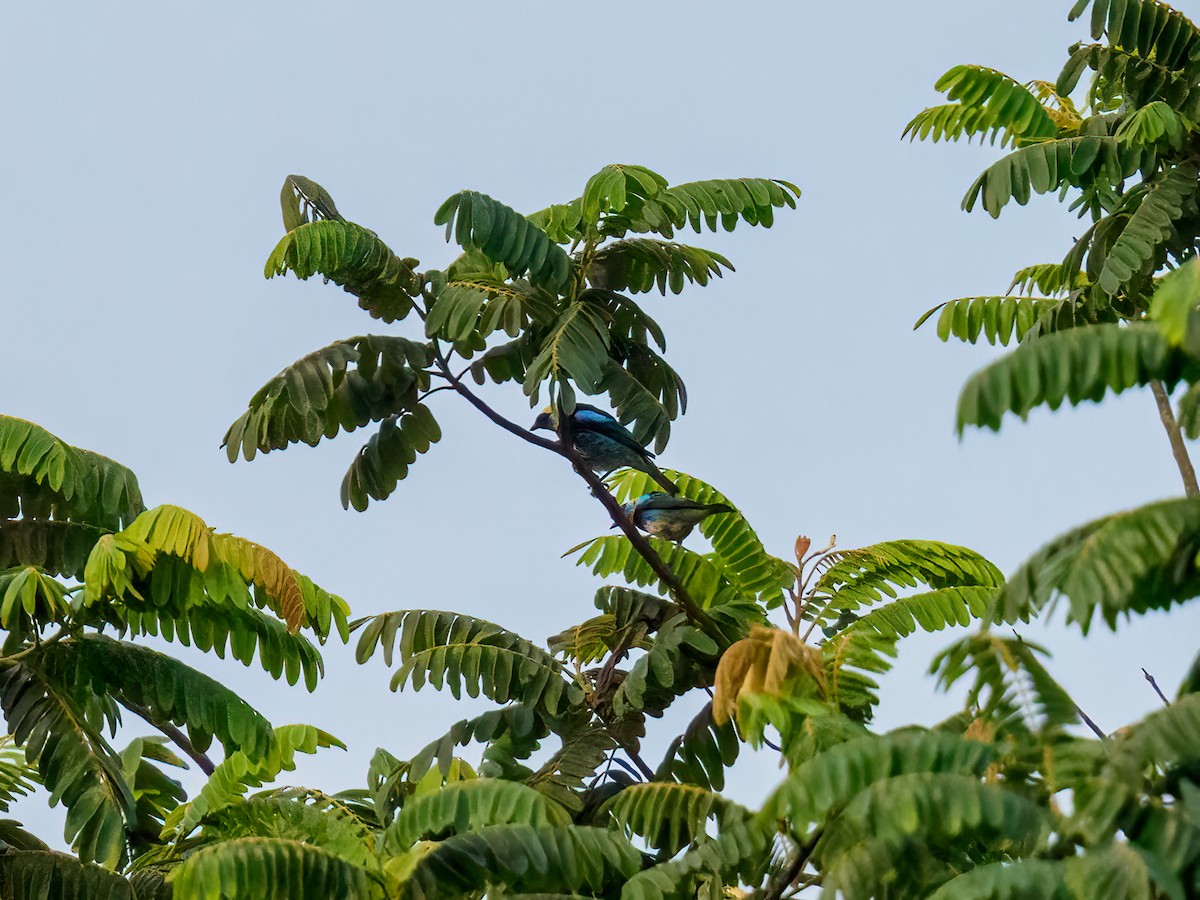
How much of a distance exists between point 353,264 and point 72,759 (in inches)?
109

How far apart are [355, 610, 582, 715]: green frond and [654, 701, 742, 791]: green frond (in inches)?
25.6

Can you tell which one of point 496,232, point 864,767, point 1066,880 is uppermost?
point 496,232

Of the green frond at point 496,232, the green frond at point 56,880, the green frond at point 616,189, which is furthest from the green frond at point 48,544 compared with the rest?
the green frond at point 616,189

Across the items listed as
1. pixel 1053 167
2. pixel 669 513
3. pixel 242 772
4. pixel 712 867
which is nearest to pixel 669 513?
pixel 669 513

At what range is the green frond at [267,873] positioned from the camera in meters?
4.49

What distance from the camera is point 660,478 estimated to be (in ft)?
28.2

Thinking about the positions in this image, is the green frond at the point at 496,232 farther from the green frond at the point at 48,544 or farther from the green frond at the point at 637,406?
the green frond at the point at 48,544

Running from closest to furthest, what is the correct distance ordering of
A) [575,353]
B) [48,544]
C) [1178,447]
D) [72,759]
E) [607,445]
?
[72,759] < [575,353] < [48,544] < [607,445] < [1178,447]

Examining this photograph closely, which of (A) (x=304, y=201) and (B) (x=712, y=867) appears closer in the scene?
(B) (x=712, y=867)

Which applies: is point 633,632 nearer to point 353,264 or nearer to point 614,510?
point 614,510

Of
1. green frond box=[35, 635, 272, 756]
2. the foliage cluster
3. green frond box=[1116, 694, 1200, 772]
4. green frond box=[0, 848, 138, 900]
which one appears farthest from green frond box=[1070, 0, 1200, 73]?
green frond box=[0, 848, 138, 900]

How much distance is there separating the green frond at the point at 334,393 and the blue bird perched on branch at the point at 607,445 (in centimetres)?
112

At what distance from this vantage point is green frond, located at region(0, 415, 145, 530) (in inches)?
265

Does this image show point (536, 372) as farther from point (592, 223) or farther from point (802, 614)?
point (802, 614)
